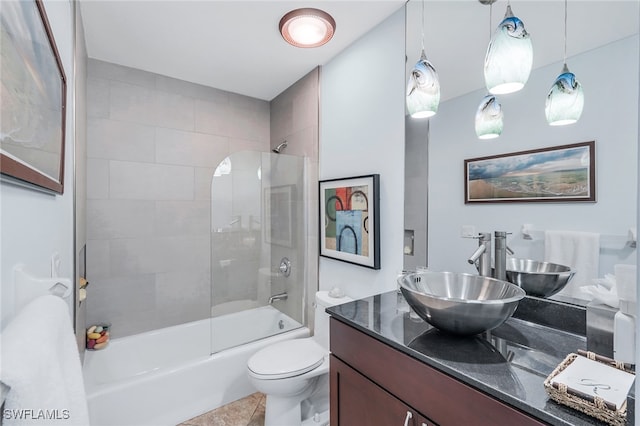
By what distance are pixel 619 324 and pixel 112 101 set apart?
314 centimetres

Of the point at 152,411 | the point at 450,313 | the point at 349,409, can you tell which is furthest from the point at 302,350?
the point at 450,313

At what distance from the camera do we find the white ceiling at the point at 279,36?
111cm

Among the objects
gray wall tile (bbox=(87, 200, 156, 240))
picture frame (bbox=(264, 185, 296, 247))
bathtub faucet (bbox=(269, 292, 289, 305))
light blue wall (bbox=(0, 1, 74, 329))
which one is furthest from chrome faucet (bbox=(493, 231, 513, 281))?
gray wall tile (bbox=(87, 200, 156, 240))

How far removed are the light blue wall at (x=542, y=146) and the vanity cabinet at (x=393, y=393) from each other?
63 centimetres

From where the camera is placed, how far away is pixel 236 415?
6.37ft

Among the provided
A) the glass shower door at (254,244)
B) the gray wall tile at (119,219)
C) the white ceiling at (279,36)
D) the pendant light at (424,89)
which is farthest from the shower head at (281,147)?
the pendant light at (424,89)

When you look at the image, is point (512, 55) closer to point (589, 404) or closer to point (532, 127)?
point (532, 127)

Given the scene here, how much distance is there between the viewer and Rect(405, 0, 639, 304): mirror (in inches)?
38.2

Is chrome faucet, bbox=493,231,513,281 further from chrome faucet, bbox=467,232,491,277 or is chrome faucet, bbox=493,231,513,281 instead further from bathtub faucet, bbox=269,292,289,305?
bathtub faucet, bbox=269,292,289,305

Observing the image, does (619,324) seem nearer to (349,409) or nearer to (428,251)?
(428,251)

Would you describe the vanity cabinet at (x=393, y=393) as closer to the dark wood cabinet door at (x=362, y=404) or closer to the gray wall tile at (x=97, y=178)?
the dark wood cabinet door at (x=362, y=404)

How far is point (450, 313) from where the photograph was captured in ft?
3.11

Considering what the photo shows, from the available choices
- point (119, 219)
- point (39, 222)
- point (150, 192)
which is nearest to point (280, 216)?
point (150, 192)

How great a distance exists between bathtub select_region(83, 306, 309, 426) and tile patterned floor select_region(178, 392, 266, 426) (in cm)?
4
